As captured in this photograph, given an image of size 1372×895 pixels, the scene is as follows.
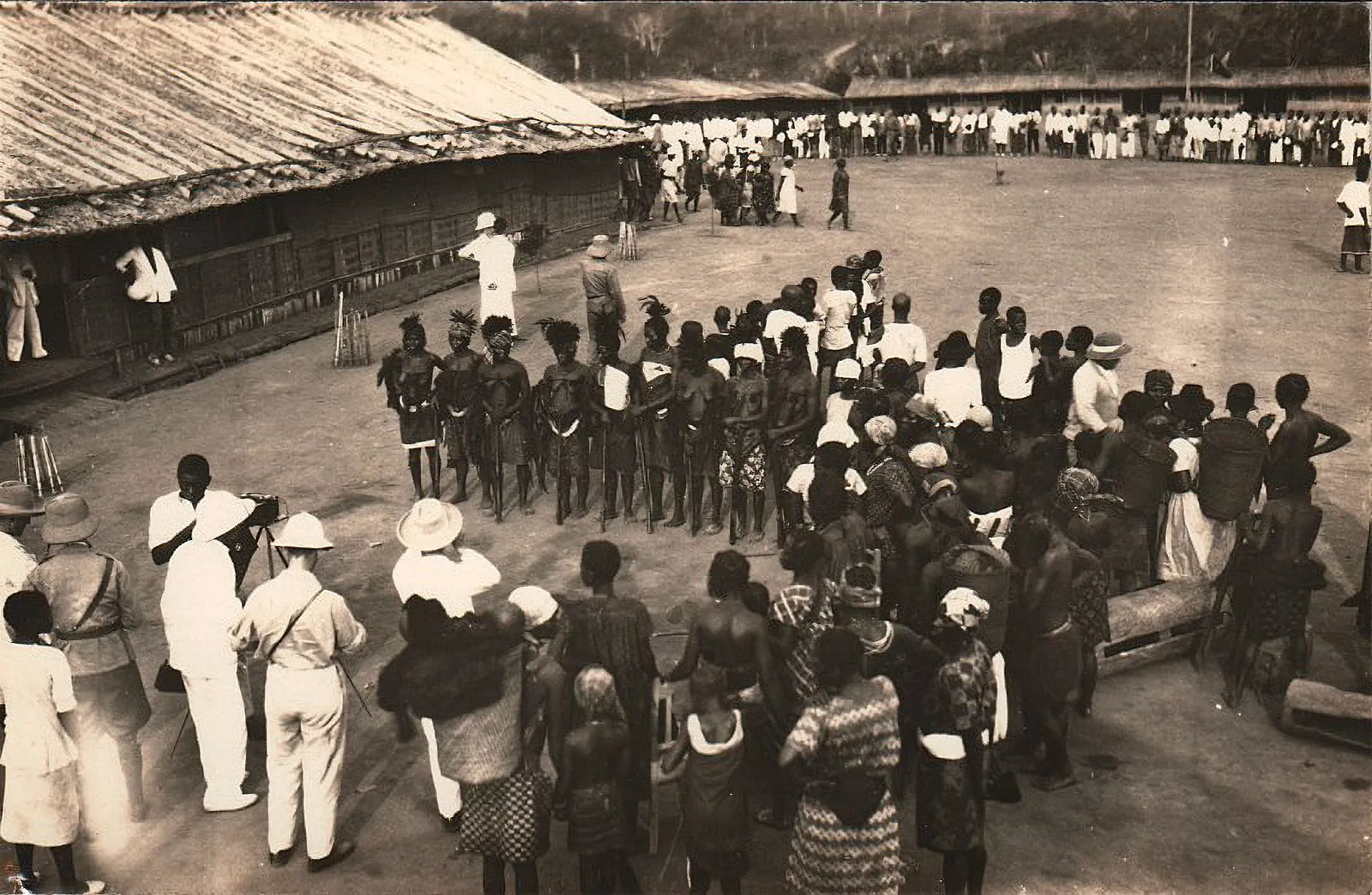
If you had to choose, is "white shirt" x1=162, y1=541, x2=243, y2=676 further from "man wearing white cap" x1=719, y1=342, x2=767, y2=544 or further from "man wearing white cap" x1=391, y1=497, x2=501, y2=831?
"man wearing white cap" x1=719, y1=342, x2=767, y2=544

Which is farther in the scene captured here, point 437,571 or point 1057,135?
point 1057,135

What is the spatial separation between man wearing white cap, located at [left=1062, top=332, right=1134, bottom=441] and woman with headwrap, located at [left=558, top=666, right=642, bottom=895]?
5.35 metres

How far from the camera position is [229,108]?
1812 centimetres

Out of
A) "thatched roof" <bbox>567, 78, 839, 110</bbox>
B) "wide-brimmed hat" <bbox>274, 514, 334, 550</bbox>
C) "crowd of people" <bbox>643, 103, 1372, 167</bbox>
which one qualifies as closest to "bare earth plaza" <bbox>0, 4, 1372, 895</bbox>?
"wide-brimmed hat" <bbox>274, 514, 334, 550</bbox>

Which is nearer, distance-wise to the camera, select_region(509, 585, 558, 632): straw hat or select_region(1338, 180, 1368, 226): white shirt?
select_region(509, 585, 558, 632): straw hat

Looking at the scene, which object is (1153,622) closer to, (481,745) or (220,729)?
(481,745)

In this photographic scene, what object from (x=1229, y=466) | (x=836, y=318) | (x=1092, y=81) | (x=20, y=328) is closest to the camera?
(x=1229, y=466)

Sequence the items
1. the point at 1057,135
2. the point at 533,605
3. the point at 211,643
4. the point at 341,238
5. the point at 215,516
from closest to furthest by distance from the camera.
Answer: the point at 533,605 < the point at 211,643 < the point at 215,516 < the point at 341,238 < the point at 1057,135

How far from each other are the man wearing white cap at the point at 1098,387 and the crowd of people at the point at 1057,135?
21.5m

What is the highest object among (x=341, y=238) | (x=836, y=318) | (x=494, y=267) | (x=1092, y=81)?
(x=1092, y=81)

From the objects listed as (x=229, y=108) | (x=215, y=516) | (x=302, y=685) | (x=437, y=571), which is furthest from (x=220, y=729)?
(x=229, y=108)

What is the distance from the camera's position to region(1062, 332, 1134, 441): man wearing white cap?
9297 mm

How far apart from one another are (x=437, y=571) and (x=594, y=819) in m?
1.64

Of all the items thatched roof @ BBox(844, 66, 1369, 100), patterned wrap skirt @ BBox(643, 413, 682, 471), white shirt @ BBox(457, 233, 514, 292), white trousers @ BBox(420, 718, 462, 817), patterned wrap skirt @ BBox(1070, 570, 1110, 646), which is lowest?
white trousers @ BBox(420, 718, 462, 817)
